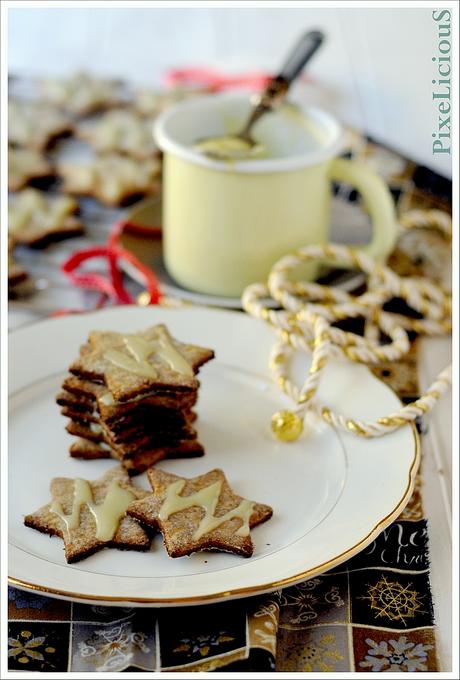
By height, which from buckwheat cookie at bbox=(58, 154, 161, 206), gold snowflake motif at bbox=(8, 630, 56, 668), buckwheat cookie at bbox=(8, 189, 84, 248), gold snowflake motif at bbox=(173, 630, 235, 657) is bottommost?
gold snowflake motif at bbox=(8, 630, 56, 668)

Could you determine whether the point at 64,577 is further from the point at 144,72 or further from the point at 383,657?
the point at 144,72

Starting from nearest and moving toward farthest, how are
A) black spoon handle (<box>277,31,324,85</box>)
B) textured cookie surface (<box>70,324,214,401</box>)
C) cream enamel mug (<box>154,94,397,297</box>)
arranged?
1. textured cookie surface (<box>70,324,214,401</box>)
2. cream enamel mug (<box>154,94,397,297</box>)
3. black spoon handle (<box>277,31,324,85</box>)

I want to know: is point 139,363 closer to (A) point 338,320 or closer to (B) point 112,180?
(A) point 338,320

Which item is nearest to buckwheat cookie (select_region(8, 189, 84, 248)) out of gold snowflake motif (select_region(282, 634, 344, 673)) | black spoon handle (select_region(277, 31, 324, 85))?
black spoon handle (select_region(277, 31, 324, 85))

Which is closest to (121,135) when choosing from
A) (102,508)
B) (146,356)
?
(146,356)

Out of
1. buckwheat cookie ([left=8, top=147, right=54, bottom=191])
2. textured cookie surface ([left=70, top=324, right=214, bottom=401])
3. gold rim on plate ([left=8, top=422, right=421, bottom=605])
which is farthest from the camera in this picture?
buckwheat cookie ([left=8, top=147, right=54, bottom=191])

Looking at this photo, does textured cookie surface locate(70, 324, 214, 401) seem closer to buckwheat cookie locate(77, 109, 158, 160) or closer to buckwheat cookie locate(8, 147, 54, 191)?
buckwheat cookie locate(8, 147, 54, 191)
